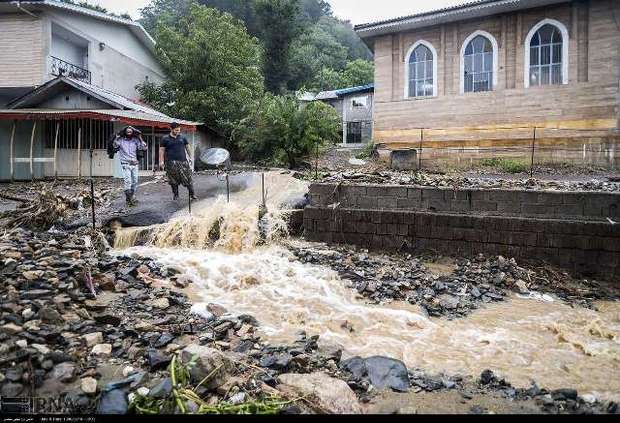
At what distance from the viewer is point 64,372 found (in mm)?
3885

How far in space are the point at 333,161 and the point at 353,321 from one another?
13.3 meters

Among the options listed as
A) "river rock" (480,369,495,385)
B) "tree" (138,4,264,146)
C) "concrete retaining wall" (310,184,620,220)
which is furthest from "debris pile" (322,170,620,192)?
"tree" (138,4,264,146)

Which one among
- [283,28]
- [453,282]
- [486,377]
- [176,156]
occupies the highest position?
[283,28]

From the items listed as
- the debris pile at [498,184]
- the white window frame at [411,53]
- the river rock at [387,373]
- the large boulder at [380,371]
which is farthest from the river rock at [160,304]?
the white window frame at [411,53]

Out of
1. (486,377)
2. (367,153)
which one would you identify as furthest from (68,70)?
(486,377)

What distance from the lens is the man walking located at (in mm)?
10469

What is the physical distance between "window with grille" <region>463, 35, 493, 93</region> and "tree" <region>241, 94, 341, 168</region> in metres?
5.39

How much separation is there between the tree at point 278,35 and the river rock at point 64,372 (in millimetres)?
29405

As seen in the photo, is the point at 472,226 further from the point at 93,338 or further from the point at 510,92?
the point at 510,92

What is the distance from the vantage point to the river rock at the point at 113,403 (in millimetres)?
3404

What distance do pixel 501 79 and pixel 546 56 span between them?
1.62m

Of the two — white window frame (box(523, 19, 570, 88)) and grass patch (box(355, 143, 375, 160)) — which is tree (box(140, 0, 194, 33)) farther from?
white window frame (box(523, 19, 570, 88))

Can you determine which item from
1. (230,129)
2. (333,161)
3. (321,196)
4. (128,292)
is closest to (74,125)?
(230,129)

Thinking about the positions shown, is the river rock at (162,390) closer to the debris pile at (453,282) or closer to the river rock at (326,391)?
the river rock at (326,391)
